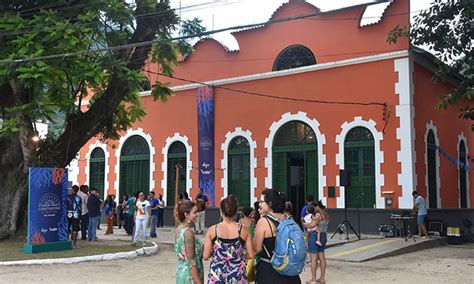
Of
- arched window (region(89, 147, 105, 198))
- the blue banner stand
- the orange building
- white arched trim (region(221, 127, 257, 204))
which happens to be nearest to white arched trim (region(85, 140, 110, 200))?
arched window (region(89, 147, 105, 198))

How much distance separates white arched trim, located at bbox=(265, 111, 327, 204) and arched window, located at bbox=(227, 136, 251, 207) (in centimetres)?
102

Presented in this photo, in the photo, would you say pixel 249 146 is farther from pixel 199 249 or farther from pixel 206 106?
pixel 199 249

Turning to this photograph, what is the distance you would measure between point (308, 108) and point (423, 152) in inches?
175

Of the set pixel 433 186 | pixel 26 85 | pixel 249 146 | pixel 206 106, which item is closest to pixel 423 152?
pixel 433 186

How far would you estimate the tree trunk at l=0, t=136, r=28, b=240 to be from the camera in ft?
48.0

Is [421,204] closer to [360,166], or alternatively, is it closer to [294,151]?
[360,166]

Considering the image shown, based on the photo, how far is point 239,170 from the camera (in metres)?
21.6

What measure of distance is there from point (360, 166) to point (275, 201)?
13.9m

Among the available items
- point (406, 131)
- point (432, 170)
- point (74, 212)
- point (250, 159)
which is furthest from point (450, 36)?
point (74, 212)

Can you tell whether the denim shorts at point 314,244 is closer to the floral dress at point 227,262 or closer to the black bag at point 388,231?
the floral dress at point 227,262

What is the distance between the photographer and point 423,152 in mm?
18781

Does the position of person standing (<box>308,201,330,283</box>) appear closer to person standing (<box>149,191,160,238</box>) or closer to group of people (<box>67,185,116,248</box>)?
group of people (<box>67,185,116,248</box>)

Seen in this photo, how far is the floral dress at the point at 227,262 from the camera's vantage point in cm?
534

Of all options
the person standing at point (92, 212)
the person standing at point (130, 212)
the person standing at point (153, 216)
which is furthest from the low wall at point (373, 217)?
the person standing at point (92, 212)
